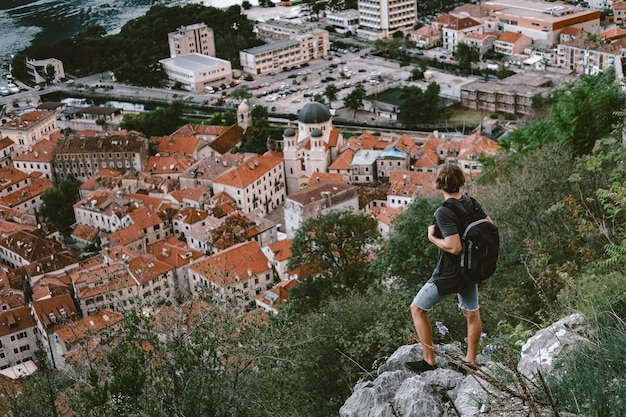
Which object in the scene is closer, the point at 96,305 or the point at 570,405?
the point at 570,405

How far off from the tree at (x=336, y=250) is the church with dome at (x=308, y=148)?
1072cm

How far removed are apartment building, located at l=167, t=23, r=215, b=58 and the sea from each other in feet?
19.2

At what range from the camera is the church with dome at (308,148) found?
21141mm

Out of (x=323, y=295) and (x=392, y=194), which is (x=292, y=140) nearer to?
(x=392, y=194)

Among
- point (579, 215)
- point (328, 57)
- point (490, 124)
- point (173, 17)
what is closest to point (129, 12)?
point (173, 17)

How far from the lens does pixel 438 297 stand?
12.0ft

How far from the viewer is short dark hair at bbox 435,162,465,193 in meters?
3.48

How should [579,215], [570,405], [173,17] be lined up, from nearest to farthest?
1. [570,405]
2. [579,215]
3. [173,17]

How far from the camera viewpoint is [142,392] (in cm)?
475

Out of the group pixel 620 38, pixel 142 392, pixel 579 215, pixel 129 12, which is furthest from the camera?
pixel 129 12

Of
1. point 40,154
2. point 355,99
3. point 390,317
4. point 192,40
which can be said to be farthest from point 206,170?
point 192,40

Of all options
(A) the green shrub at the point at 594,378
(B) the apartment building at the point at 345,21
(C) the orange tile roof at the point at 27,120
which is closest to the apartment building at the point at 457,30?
(B) the apartment building at the point at 345,21

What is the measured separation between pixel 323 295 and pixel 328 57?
27363 mm

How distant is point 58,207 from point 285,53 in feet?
53.4
